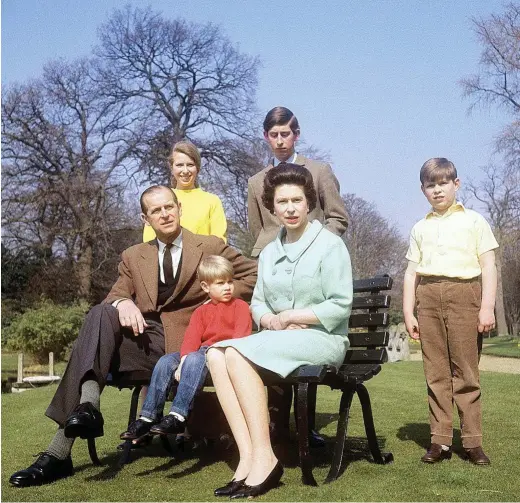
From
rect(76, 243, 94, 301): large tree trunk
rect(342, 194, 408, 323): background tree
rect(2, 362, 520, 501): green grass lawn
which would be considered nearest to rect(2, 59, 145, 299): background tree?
rect(76, 243, 94, 301): large tree trunk

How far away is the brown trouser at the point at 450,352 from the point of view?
4.89 m

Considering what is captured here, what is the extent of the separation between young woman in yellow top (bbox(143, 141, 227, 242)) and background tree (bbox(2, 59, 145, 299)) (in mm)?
23199

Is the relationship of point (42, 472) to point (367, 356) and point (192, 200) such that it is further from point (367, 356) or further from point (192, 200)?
point (192, 200)

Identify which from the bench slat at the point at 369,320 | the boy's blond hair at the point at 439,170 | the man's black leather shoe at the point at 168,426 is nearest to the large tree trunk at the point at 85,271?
the bench slat at the point at 369,320

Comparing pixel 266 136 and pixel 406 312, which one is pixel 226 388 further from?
pixel 266 136

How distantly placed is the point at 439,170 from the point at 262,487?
86.9 inches

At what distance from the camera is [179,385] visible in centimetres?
430

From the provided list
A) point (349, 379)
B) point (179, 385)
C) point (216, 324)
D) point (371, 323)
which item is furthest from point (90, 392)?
point (371, 323)

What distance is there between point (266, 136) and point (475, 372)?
2.07m

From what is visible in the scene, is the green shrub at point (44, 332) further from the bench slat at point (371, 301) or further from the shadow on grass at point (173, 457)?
the bench slat at point (371, 301)

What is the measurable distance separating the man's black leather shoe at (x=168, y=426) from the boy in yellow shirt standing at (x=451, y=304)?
1597mm

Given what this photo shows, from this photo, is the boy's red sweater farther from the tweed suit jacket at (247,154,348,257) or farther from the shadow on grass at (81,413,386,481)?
the tweed suit jacket at (247,154,348,257)

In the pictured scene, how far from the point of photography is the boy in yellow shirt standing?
4.88 meters

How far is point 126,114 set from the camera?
1126 inches
